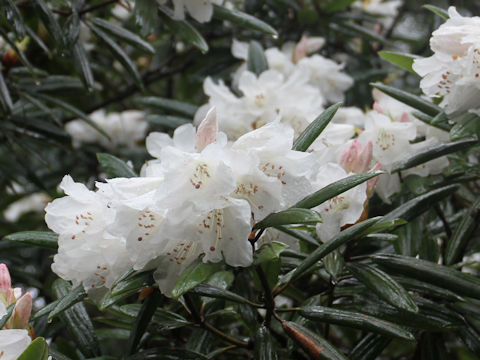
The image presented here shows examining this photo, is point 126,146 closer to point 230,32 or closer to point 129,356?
point 230,32

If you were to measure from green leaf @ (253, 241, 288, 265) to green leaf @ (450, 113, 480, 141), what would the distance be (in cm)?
43

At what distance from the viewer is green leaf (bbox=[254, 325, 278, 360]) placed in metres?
0.99

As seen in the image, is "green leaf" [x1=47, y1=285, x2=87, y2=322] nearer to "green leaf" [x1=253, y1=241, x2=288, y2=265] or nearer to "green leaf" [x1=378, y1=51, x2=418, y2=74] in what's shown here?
"green leaf" [x1=253, y1=241, x2=288, y2=265]

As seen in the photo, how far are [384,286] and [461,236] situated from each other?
0.34m

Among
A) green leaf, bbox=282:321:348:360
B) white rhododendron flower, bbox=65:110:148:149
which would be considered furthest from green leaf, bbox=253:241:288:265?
white rhododendron flower, bbox=65:110:148:149

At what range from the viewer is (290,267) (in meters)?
1.13

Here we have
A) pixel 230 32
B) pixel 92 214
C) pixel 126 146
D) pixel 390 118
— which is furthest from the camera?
pixel 126 146

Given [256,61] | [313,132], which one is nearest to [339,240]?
[313,132]

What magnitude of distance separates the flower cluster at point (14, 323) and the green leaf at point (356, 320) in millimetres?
459

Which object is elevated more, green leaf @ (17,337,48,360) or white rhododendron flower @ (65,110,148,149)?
green leaf @ (17,337,48,360)

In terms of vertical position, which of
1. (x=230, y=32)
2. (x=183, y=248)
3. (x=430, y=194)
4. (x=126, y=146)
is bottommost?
(x=126, y=146)

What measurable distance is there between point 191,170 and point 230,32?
1.75 m

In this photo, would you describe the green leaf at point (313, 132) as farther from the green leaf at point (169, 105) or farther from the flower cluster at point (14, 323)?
the green leaf at point (169, 105)

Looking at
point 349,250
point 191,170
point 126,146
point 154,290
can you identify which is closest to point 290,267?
point 349,250
